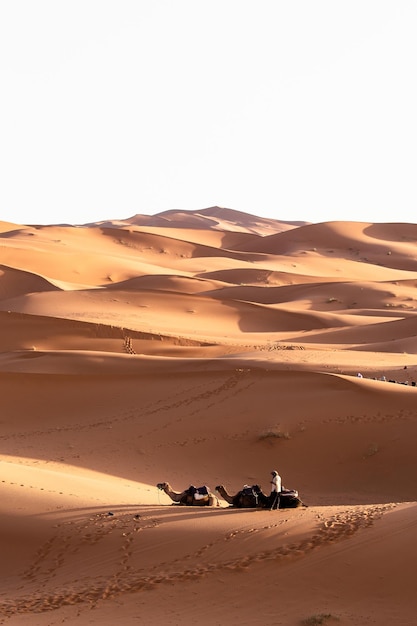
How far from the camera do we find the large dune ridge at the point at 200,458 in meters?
Answer: 9.36

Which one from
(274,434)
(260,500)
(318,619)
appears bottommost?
(318,619)

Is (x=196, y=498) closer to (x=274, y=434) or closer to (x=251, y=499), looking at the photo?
(x=251, y=499)

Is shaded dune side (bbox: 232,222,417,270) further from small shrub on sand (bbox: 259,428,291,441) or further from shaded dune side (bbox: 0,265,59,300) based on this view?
small shrub on sand (bbox: 259,428,291,441)

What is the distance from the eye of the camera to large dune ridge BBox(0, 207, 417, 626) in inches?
368

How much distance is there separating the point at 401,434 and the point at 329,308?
25.0m

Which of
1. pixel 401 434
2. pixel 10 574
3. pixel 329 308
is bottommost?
pixel 10 574

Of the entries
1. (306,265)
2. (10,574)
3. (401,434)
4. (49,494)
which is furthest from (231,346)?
(306,265)

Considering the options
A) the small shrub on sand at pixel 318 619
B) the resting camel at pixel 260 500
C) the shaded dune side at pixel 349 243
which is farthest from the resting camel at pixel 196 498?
the shaded dune side at pixel 349 243

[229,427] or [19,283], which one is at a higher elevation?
[19,283]

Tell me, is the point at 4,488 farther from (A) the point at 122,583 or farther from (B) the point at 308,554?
(B) the point at 308,554

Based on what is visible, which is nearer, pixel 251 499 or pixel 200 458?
pixel 251 499

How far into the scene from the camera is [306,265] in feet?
206

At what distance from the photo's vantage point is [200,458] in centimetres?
1720

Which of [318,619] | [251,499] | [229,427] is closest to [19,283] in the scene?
[229,427]
